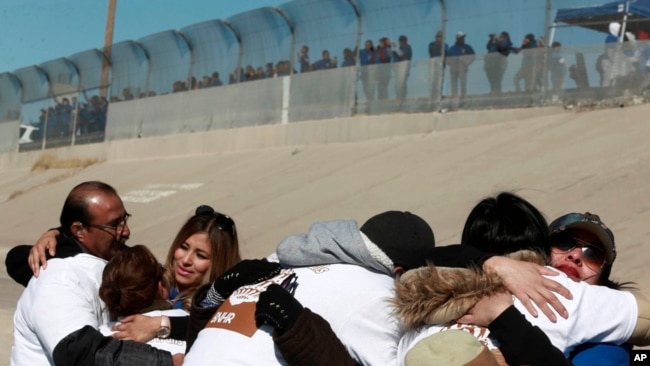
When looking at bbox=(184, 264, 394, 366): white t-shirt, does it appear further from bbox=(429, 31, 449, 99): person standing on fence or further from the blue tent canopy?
bbox=(429, 31, 449, 99): person standing on fence

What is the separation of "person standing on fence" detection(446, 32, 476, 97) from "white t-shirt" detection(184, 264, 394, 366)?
16602 millimetres

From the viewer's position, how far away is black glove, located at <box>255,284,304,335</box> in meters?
3.44

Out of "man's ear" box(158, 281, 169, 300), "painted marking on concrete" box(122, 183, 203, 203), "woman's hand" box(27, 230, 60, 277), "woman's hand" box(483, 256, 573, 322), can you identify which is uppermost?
"woman's hand" box(483, 256, 573, 322)

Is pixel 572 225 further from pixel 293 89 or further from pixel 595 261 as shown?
pixel 293 89

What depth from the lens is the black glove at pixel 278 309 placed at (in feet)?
11.3

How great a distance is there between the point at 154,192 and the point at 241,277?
19.9 metres

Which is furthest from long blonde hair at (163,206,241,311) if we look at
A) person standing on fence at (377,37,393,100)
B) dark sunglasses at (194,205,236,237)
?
person standing on fence at (377,37,393,100)

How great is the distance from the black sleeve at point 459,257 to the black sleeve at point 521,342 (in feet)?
0.90

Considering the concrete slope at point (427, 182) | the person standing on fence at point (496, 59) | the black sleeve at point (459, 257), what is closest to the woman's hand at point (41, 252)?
the black sleeve at point (459, 257)

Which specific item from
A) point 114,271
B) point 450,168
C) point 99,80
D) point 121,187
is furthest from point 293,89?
point 114,271

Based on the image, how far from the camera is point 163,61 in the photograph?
29.7 m

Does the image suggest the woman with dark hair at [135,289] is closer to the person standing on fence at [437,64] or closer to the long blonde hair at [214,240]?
the long blonde hair at [214,240]

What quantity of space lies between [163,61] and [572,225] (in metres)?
26.5

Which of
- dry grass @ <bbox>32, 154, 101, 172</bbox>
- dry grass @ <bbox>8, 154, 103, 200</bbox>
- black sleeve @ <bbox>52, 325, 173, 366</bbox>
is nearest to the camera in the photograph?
black sleeve @ <bbox>52, 325, 173, 366</bbox>
